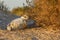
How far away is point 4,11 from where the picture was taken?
1249 centimetres

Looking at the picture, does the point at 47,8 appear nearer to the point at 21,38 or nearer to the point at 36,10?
the point at 36,10

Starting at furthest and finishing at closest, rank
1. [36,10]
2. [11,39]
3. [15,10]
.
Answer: [15,10] → [36,10] → [11,39]

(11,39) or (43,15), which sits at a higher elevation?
(43,15)

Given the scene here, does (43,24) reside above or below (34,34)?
above

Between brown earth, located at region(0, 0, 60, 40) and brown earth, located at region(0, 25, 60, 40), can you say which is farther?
brown earth, located at region(0, 0, 60, 40)

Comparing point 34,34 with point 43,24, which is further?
point 43,24

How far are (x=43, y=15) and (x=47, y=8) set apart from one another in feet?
0.93

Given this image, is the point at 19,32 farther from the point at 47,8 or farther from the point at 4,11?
the point at 4,11

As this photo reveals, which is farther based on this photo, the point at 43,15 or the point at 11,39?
the point at 43,15

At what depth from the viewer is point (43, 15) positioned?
9.61 metres

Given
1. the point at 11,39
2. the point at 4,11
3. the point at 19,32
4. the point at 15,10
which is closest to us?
the point at 11,39

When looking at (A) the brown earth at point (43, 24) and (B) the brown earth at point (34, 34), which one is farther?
(A) the brown earth at point (43, 24)

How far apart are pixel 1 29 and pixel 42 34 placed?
55.7 inches

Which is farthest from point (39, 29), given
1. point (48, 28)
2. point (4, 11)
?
point (4, 11)
